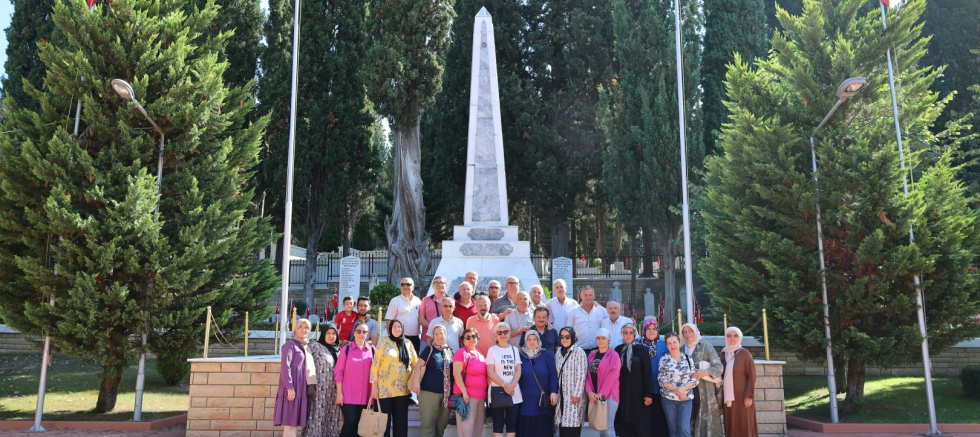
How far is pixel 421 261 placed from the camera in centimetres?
1911

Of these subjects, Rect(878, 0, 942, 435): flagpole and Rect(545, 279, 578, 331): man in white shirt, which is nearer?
Rect(545, 279, 578, 331): man in white shirt

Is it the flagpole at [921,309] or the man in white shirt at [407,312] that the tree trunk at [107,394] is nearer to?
the man in white shirt at [407,312]

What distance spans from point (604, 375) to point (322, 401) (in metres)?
2.67

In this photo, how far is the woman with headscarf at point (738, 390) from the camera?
6.53 metres

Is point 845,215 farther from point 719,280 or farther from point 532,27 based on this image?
point 532,27

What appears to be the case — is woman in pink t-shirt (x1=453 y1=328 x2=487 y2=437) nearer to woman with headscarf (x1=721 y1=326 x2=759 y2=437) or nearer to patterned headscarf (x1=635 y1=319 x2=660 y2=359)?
patterned headscarf (x1=635 y1=319 x2=660 y2=359)

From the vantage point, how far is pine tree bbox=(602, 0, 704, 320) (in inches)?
720

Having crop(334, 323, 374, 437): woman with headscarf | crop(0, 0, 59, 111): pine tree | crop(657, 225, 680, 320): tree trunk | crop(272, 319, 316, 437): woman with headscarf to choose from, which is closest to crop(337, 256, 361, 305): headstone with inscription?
crop(657, 225, 680, 320): tree trunk

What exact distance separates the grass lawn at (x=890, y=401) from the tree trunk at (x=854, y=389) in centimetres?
11

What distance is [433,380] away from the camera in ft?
20.0

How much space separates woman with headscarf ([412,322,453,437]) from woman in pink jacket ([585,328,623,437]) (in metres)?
1.28

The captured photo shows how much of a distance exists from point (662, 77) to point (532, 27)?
7.29m

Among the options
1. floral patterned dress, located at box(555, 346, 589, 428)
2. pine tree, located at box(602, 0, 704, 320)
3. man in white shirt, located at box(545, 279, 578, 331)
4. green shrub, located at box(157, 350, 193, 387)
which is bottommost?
green shrub, located at box(157, 350, 193, 387)

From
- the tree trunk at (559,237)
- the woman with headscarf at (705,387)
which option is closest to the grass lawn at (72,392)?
the woman with headscarf at (705,387)
